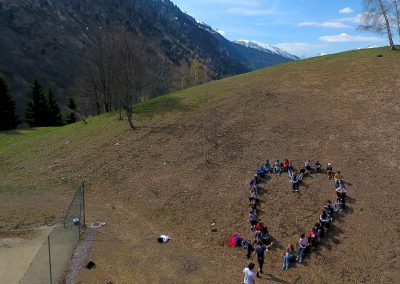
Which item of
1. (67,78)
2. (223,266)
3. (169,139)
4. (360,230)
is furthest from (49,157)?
(67,78)

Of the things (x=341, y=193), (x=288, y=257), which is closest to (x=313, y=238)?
(x=288, y=257)

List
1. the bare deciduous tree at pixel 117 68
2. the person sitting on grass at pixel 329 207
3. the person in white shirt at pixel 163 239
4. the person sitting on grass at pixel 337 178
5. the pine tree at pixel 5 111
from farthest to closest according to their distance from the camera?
the pine tree at pixel 5 111, the bare deciduous tree at pixel 117 68, the person sitting on grass at pixel 337 178, the person sitting on grass at pixel 329 207, the person in white shirt at pixel 163 239

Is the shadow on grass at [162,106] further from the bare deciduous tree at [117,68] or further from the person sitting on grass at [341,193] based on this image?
the person sitting on grass at [341,193]

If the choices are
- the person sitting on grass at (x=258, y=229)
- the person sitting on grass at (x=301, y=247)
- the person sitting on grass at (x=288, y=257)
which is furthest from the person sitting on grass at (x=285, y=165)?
the person sitting on grass at (x=288, y=257)

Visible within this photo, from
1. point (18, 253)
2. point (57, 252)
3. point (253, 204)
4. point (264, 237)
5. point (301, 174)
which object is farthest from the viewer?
point (301, 174)

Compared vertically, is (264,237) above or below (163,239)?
above

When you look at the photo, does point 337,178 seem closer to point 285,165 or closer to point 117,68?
point 285,165
